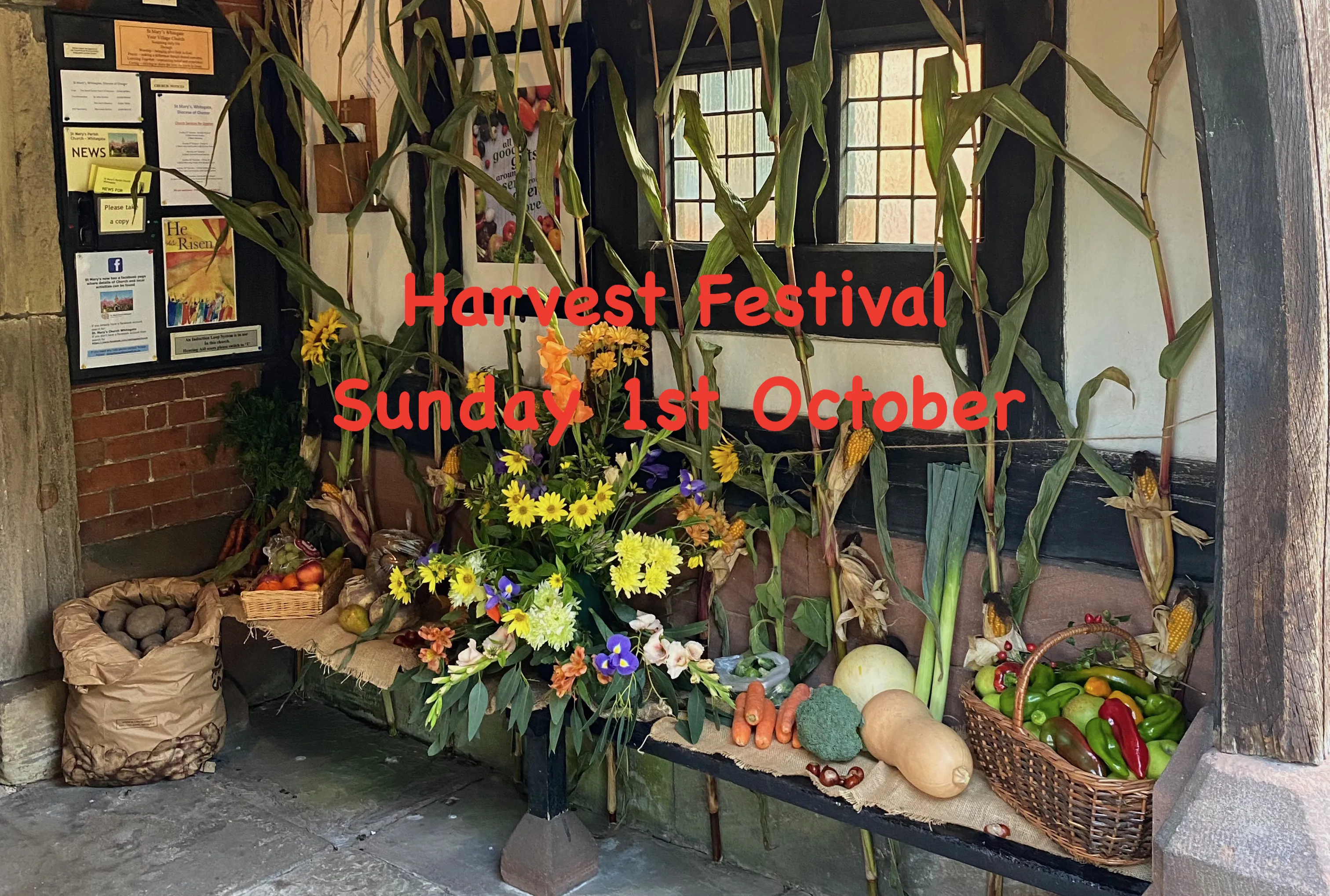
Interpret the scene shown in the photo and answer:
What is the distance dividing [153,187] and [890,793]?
9.93 feet

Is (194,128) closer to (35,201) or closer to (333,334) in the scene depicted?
(35,201)

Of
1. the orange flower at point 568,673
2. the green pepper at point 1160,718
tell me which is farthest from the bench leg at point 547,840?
the green pepper at point 1160,718

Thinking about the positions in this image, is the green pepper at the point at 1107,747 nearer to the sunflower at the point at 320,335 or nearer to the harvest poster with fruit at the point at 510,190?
the harvest poster with fruit at the point at 510,190

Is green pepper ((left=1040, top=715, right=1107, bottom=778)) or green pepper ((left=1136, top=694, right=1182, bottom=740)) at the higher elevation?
green pepper ((left=1136, top=694, right=1182, bottom=740))

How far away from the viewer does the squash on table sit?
3082 mm

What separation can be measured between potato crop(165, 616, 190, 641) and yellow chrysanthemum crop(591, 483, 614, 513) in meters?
1.63

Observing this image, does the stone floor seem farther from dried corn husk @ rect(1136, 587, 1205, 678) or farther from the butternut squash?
dried corn husk @ rect(1136, 587, 1205, 678)

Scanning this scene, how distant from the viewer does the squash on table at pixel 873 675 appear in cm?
308

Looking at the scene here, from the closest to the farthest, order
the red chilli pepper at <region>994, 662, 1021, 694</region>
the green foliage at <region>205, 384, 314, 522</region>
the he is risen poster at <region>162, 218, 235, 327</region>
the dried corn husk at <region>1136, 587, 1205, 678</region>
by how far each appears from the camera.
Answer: the dried corn husk at <region>1136, 587, 1205, 678</region>, the red chilli pepper at <region>994, 662, 1021, 694</region>, the he is risen poster at <region>162, 218, 235, 327</region>, the green foliage at <region>205, 384, 314, 522</region>

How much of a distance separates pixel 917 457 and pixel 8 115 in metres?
2.85

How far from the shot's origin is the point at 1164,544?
271 cm

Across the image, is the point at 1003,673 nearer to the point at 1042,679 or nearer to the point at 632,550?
the point at 1042,679

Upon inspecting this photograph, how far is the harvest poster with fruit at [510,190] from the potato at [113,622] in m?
1.52

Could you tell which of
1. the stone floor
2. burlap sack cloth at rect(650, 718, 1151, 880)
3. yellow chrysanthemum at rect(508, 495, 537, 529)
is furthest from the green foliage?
burlap sack cloth at rect(650, 718, 1151, 880)
